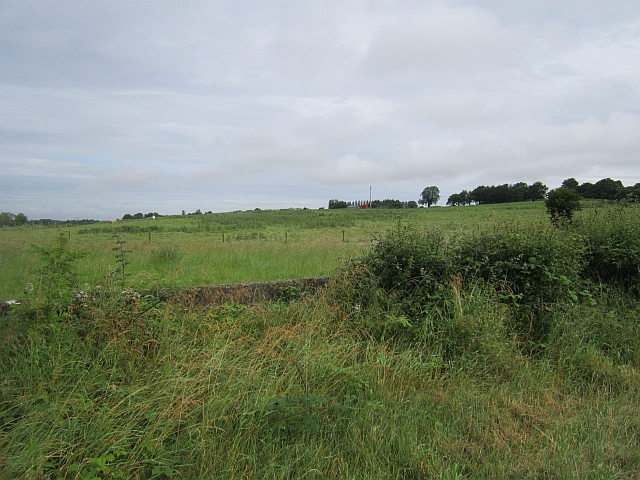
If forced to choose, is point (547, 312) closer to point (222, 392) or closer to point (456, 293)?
point (456, 293)

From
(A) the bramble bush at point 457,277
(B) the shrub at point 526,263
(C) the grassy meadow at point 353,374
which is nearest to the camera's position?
(C) the grassy meadow at point 353,374

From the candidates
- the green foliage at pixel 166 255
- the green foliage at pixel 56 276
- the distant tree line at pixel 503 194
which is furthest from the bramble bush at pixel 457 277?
the distant tree line at pixel 503 194

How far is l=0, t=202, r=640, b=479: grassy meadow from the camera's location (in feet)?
8.02

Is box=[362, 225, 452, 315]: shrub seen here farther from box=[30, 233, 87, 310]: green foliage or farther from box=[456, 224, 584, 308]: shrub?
box=[30, 233, 87, 310]: green foliage

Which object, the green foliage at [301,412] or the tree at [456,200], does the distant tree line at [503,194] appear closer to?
the tree at [456,200]

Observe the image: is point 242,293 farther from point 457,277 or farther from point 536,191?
point 536,191

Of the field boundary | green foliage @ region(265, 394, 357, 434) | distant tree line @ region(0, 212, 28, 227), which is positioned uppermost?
distant tree line @ region(0, 212, 28, 227)

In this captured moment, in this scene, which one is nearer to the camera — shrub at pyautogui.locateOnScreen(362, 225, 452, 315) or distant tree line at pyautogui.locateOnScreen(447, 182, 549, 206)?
shrub at pyautogui.locateOnScreen(362, 225, 452, 315)

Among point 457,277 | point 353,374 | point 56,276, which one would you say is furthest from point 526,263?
point 56,276

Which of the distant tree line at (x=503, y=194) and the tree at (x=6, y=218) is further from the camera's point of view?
the distant tree line at (x=503, y=194)

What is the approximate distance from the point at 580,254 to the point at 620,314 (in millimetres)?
1012

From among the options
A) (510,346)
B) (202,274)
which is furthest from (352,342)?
(202,274)

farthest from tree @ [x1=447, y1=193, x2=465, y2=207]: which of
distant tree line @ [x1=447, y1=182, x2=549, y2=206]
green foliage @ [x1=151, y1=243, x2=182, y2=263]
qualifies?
green foliage @ [x1=151, y1=243, x2=182, y2=263]

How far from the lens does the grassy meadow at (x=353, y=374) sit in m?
2.45
